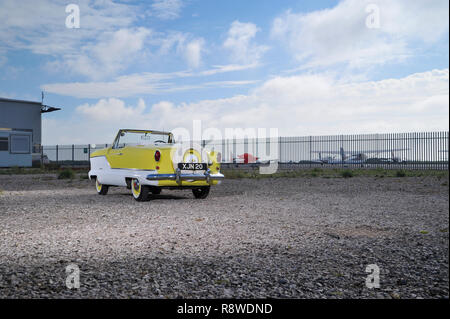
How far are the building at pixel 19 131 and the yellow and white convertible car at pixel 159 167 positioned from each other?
2385 centimetres

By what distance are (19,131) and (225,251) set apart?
3041cm

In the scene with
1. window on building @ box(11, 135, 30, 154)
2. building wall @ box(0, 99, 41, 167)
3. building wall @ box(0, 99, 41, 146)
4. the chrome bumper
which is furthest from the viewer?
window on building @ box(11, 135, 30, 154)

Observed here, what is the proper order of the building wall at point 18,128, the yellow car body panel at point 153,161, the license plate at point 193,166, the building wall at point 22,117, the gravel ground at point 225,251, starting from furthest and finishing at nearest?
the building wall at point 18,128, the building wall at point 22,117, the license plate at point 193,166, the yellow car body panel at point 153,161, the gravel ground at point 225,251

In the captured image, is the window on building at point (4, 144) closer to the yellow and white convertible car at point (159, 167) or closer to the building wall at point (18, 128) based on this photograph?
the building wall at point (18, 128)

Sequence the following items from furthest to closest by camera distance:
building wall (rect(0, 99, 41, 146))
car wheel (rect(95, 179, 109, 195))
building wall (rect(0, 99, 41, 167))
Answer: building wall (rect(0, 99, 41, 167)) → building wall (rect(0, 99, 41, 146)) → car wheel (rect(95, 179, 109, 195))

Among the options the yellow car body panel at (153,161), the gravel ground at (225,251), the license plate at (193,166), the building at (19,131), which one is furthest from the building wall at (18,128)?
the license plate at (193,166)

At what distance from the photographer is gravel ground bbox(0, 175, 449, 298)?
2943mm

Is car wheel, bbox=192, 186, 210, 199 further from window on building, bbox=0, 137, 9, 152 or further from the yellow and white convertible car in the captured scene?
window on building, bbox=0, 137, 9, 152

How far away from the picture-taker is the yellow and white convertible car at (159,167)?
7.98 m

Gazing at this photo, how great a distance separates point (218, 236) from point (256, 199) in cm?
418

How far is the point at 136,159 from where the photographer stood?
27.2ft

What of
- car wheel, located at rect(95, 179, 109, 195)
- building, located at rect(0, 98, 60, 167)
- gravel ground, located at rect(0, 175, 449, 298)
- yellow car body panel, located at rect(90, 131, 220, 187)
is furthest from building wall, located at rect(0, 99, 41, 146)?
gravel ground, located at rect(0, 175, 449, 298)
